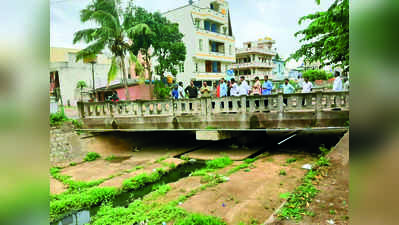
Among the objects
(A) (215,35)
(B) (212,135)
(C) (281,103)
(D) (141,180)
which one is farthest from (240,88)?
(A) (215,35)

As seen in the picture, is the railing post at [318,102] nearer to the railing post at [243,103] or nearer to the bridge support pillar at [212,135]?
the railing post at [243,103]

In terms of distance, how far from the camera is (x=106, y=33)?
1164 cm

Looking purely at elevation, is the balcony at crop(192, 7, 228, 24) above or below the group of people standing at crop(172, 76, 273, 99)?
above

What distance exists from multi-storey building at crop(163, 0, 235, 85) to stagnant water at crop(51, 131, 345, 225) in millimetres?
10535

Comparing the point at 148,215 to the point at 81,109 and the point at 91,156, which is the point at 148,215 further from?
the point at 81,109

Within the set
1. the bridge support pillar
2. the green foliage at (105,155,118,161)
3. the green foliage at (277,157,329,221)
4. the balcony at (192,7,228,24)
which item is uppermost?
the balcony at (192,7,228,24)

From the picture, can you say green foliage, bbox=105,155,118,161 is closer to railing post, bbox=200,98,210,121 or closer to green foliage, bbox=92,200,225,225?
railing post, bbox=200,98,210,121

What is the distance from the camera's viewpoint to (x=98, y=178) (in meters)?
7.52

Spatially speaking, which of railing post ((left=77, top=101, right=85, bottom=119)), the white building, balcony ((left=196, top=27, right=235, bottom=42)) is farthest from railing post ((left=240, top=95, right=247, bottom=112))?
balcony ((left=196, top=27, right=235, bottom=42))

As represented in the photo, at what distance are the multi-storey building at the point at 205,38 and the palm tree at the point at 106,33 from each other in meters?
7.65

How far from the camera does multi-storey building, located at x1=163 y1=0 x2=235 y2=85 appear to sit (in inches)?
824
